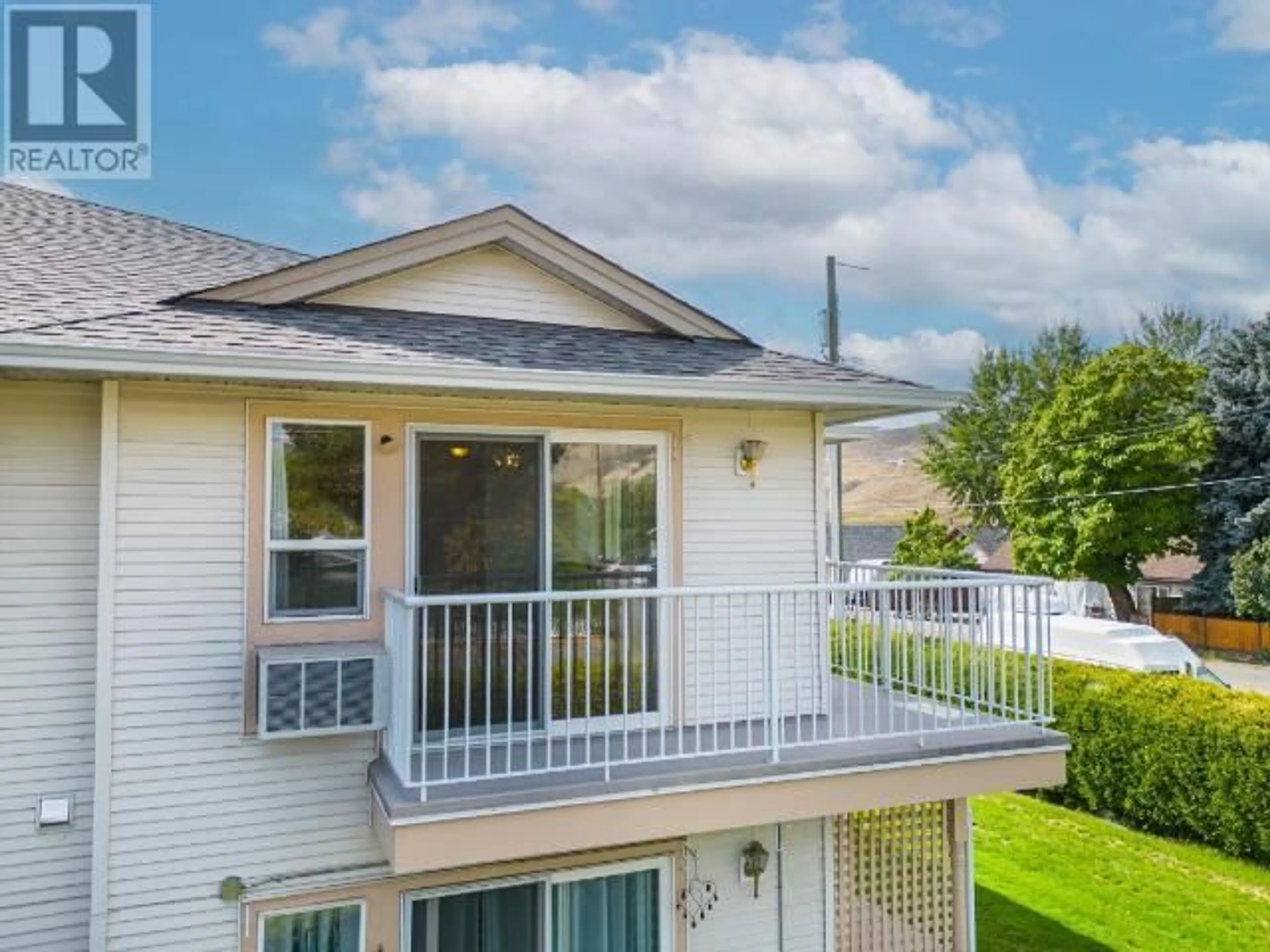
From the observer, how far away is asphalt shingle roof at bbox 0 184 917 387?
17.3 ft

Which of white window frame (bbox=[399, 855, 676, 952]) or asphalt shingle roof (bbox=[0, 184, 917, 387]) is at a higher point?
asphalt shingle roof (bbox=[0, 184, 917, 387])

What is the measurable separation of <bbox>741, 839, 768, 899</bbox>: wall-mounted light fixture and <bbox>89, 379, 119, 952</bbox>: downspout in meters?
4.22

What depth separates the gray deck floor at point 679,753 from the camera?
4992 millimetres

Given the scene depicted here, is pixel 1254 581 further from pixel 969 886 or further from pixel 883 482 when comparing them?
pixel 883 482

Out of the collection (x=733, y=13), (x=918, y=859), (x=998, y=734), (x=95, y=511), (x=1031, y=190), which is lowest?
(x=918, y=859)

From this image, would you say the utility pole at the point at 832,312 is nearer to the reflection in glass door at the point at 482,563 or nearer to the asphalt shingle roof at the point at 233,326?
the asphalt shingle roof at the point at 233,326

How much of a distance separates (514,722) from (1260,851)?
1012cm

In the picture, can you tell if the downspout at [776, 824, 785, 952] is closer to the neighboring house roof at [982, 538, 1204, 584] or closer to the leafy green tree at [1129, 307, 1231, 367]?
the neighboring house roof at [982, 538, 1204, 584]

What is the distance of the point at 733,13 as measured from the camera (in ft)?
46.5

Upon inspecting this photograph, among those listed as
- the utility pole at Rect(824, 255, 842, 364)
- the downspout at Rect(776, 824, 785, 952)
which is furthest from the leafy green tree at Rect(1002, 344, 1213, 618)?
the downspout at Rect(776, 824, 785, 952)

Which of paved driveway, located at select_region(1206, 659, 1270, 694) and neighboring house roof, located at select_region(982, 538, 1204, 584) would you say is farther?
neighboring house roof, located at select_region(982, 538, 1204, 584)

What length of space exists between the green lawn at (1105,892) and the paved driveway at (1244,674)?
12751mm

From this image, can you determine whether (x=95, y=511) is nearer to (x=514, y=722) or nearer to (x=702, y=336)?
(x=514, y=722)

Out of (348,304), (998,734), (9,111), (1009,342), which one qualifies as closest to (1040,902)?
(998,734)
